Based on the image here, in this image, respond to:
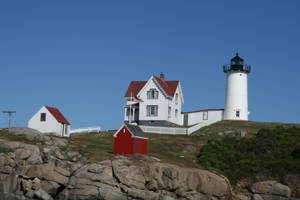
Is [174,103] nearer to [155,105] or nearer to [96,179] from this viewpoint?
[155,105]

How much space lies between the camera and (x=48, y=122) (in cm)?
5056

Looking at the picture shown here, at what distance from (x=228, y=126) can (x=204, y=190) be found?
26.3 metres

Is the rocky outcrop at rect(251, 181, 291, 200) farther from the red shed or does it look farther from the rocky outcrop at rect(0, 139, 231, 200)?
the red shed

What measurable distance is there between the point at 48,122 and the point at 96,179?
18.5 meters

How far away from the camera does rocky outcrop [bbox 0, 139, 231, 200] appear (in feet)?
111

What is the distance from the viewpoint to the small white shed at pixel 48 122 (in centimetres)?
5041

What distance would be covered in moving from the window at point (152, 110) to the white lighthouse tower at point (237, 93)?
1079cm

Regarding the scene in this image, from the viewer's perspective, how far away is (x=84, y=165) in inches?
1406

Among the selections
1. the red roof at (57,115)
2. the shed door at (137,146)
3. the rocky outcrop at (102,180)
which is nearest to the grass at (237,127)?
the shed door at (137,146)

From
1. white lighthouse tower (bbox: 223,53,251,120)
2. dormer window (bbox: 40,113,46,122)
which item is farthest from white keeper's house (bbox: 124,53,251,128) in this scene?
dormer window (bbox: 40,113,46,122)

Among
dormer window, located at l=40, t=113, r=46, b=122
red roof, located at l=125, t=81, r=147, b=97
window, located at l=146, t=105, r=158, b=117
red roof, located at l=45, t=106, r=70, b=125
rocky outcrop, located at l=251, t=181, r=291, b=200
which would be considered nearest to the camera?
rocky outcrop, located at l=251, t=181, r=291, b=200

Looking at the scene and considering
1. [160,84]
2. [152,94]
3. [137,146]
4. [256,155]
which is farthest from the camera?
[152,94]

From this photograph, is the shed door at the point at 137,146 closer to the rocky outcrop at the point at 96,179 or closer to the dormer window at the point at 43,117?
the rocky outcrop at the point at 96,179

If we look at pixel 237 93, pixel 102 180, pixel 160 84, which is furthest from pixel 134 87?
pixel 102 180
